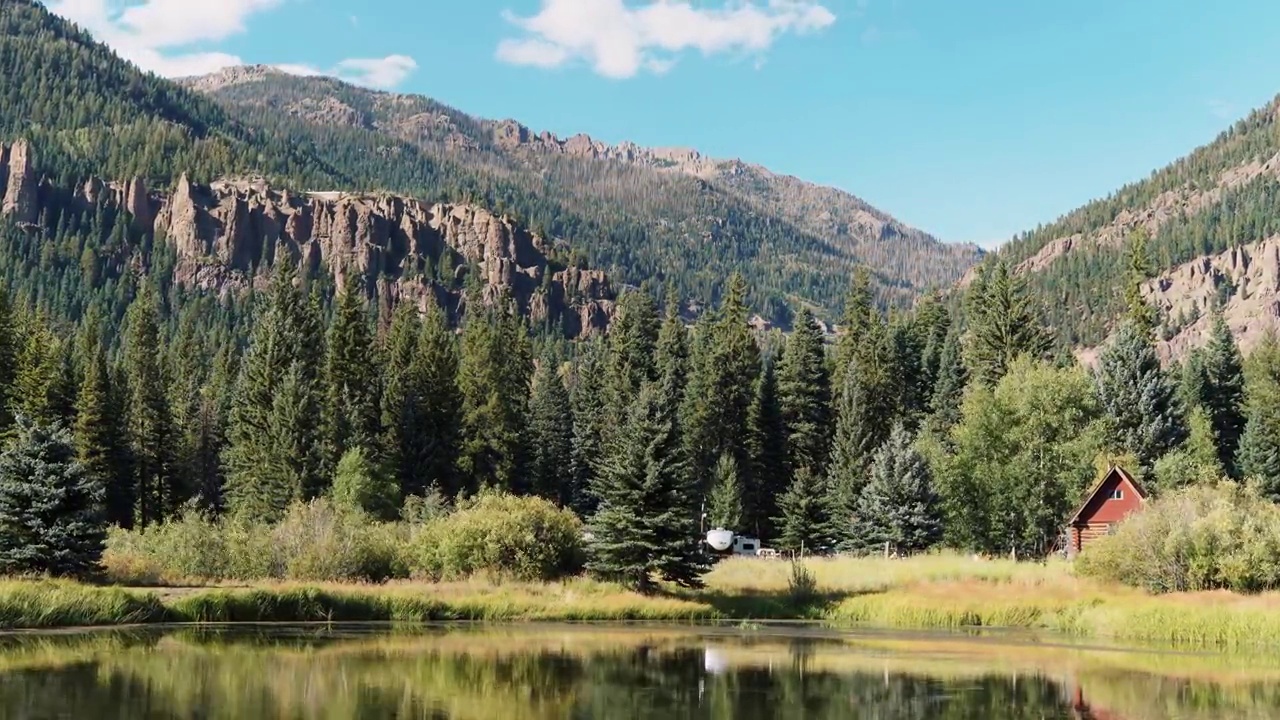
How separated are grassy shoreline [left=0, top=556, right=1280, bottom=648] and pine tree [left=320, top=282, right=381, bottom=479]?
32317 millimetres

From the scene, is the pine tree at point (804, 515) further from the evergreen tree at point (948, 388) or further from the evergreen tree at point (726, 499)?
the evergreen tree at point (948, 388)

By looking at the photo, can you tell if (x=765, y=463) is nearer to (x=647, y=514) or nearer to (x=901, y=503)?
(x=901, y=503)

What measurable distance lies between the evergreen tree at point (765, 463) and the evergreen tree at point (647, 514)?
138 feet

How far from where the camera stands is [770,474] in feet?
312

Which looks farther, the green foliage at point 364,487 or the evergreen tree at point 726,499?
the evergreen tree at point 726,499

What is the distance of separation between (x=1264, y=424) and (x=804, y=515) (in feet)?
113

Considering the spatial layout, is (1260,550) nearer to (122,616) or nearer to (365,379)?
(122,616)

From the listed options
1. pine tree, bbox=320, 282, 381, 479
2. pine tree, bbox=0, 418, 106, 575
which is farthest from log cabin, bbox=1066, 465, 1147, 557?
pine tree, bbox=0, 418, 106, 575

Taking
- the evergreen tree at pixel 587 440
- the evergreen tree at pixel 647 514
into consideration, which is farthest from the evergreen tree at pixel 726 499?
the evergreen tree at pixel 647 514

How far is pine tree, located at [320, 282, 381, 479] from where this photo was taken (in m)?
80.5

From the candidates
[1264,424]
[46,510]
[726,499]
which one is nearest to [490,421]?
[726,499]

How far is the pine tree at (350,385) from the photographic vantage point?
80.5 metres

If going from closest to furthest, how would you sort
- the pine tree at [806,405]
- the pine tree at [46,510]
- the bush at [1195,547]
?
the pine tree at [46,510] < the bush at [1195,547] < the pine tree at [806,405]

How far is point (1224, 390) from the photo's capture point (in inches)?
3814
